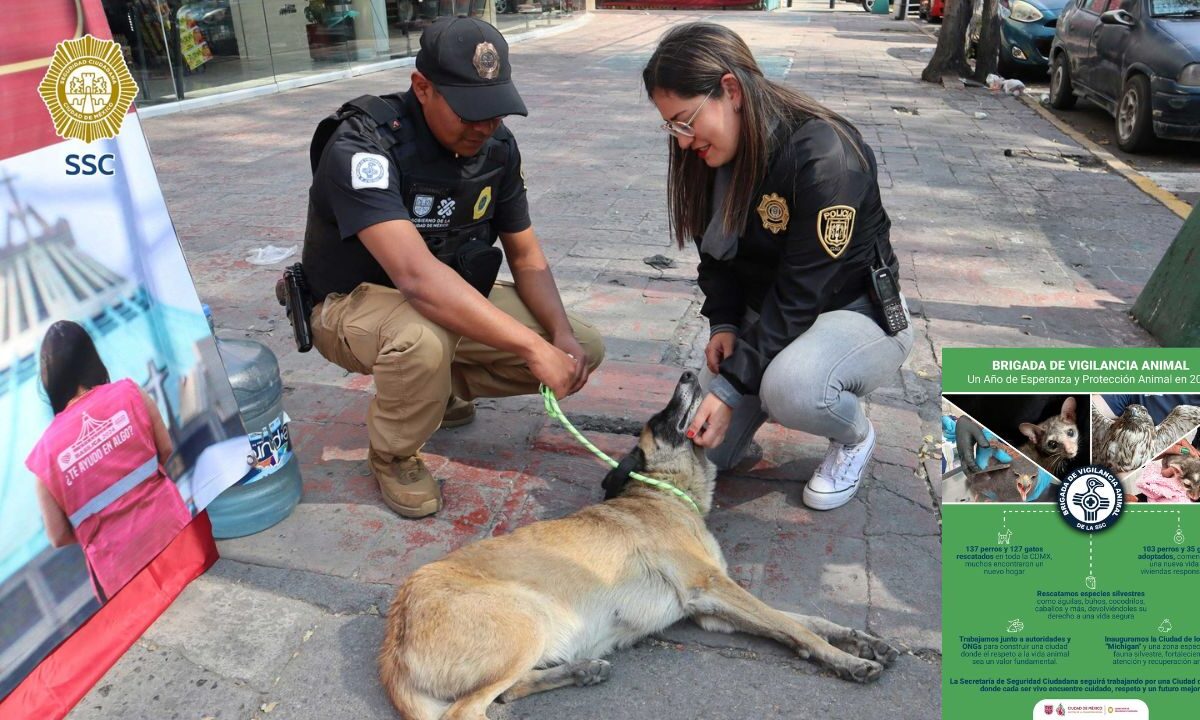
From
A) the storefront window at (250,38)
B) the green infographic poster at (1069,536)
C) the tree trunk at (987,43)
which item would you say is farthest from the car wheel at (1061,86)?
the green infographic poster at (1069,536)

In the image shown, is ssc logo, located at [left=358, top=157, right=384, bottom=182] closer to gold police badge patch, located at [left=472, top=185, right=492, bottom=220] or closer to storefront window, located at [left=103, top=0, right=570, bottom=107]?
gold police badge patch, located at [left=472, top=185, right=492, bottom=220]

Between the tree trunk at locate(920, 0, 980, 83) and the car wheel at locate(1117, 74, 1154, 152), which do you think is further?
the tree trunk at locate(920, 0, 980, 83)

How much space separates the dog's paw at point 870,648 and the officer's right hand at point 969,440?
0.99 metres

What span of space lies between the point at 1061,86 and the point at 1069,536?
11.9m

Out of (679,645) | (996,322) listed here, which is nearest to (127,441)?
(679,645)

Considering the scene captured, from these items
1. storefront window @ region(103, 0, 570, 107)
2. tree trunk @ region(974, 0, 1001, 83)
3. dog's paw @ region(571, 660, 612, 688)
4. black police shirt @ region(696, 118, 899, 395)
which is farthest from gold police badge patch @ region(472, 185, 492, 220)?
tree trunk @ region(974, 0, 1001, 83)

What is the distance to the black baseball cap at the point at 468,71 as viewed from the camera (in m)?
2.81

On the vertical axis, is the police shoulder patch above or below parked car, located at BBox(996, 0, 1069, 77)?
above

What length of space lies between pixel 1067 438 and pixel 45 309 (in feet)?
8.03

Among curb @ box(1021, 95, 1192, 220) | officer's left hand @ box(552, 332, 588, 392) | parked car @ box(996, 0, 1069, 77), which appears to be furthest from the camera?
parked car @ box(996, 0, 1069, 77)

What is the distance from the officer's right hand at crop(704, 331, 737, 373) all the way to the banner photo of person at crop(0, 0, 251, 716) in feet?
6.02

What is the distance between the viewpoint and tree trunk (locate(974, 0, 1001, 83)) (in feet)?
45.0

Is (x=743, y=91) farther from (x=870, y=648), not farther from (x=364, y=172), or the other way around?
(x=870, y=648)

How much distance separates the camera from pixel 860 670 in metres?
2.39
